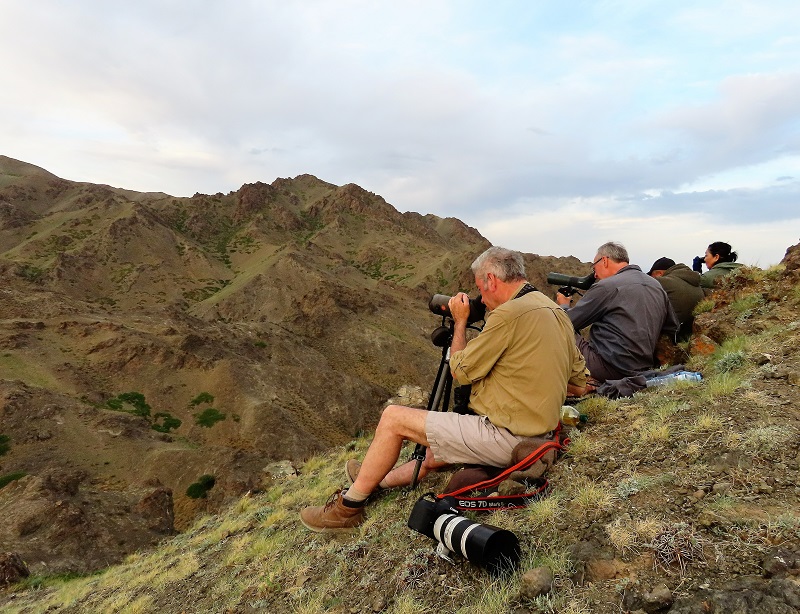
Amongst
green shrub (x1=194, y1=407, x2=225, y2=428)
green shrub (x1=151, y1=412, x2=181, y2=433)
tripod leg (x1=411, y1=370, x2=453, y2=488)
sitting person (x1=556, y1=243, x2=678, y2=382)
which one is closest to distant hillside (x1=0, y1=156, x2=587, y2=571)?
green shrub (x1=194, y1=407, x2=225, y2=428)

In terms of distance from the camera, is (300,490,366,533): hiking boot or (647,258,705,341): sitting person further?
(647,258,705,341): sitting person

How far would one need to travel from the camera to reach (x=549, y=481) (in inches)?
175

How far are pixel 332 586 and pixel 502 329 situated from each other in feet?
9.41

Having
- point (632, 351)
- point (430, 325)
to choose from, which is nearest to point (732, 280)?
point (632, 351)

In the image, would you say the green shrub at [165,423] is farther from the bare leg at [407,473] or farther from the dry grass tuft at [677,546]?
the dry grass tuft at [677,546]

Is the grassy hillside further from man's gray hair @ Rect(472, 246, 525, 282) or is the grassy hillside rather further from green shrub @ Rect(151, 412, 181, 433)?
green shrub @ Rect(151, 412, 181, 433)

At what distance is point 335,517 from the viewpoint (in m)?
5.16

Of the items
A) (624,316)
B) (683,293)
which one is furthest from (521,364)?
(683,293)

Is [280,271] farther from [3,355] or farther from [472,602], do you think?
[472,602]

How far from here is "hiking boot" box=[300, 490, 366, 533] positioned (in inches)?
201

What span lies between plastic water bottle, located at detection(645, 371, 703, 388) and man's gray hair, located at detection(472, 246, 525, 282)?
299 centimetres

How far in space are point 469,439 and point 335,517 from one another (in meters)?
2.01

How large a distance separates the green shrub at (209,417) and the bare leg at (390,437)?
4069 centimetres

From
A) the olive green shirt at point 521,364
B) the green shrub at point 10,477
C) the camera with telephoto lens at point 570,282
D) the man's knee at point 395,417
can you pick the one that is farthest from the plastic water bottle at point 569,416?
the green shrub at point 10,477
